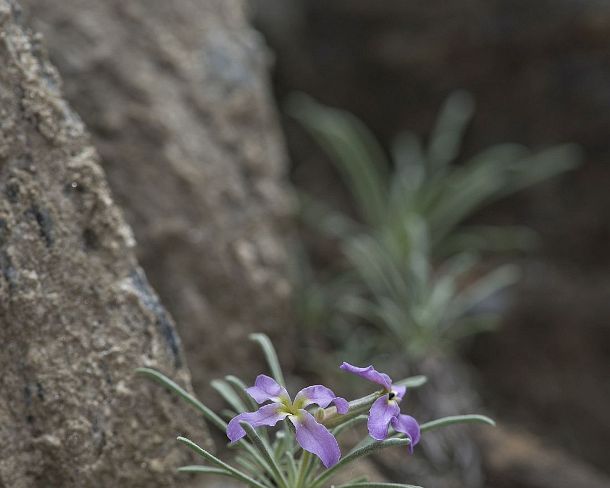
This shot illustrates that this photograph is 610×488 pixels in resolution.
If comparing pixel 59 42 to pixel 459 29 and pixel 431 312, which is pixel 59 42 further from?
pixel 459 29

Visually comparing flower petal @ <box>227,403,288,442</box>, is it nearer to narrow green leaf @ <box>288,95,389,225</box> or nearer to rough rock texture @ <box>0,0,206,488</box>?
rough rock texture @ <box>0,0,206,488</box>

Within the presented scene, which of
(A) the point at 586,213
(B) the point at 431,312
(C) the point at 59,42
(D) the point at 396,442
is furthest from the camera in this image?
(A) the point at 586,213

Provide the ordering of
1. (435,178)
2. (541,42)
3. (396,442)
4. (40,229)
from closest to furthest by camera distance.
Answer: (396,442) < (40,229) < (435,178) < (541,42)

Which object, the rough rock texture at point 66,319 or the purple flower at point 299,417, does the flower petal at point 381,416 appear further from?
the rough rock texture at point 66,319

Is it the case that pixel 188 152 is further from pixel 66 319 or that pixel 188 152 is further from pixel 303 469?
A: pixel 303 469

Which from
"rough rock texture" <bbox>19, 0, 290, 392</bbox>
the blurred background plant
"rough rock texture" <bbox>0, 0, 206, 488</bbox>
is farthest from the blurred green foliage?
"rough rock texture" <bbox>0, 0, 206, 488</bbox>

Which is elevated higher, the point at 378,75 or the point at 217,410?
the point at 378,75

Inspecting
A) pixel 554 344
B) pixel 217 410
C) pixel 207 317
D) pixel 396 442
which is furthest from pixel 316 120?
pixel 396 442

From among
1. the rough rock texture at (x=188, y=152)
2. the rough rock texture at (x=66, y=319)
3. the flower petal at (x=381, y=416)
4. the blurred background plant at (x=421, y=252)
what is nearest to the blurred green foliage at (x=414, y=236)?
the blurred background plant at (x=421, y=252)
